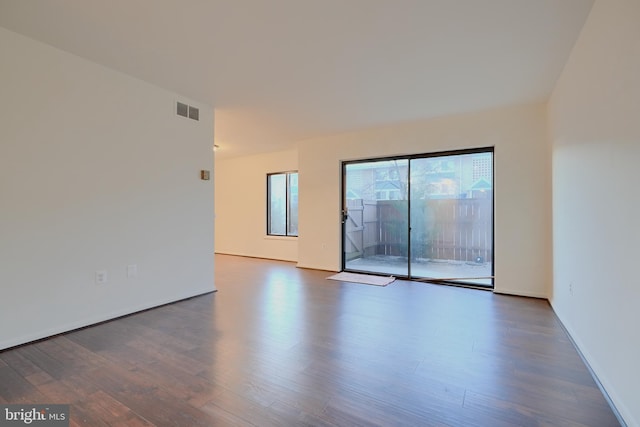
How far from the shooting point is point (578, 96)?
97.3 inches

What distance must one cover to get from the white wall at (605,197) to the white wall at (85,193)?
399cm

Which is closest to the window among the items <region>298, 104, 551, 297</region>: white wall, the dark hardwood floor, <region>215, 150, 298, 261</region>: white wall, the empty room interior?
<region>215, 150, 298, 261</region>: white wall

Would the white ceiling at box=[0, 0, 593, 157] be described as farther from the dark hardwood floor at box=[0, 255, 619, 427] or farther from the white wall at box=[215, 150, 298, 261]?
the white wall at box=[215, 150, 298, 261]

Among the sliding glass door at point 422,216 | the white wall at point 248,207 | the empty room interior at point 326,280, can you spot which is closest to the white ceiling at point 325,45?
the empty room interior at point 326,280

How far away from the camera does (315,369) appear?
2.10 metres

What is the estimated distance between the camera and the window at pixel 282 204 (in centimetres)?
684

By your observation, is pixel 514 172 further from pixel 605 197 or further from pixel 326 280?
pixel 326 280

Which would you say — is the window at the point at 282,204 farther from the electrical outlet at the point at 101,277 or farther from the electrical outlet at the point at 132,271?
the electrical outlet at the point at 101,277

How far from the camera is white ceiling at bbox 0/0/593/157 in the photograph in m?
2.13

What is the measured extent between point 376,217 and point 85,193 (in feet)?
13.4

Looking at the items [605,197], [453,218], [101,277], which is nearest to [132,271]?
[101,277]

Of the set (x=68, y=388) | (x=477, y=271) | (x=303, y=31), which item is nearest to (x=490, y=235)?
(x=477, y=271)

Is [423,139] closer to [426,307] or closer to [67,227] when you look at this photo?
[426,307]

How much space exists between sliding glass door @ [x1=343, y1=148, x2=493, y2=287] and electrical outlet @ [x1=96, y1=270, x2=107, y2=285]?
12.1ft
